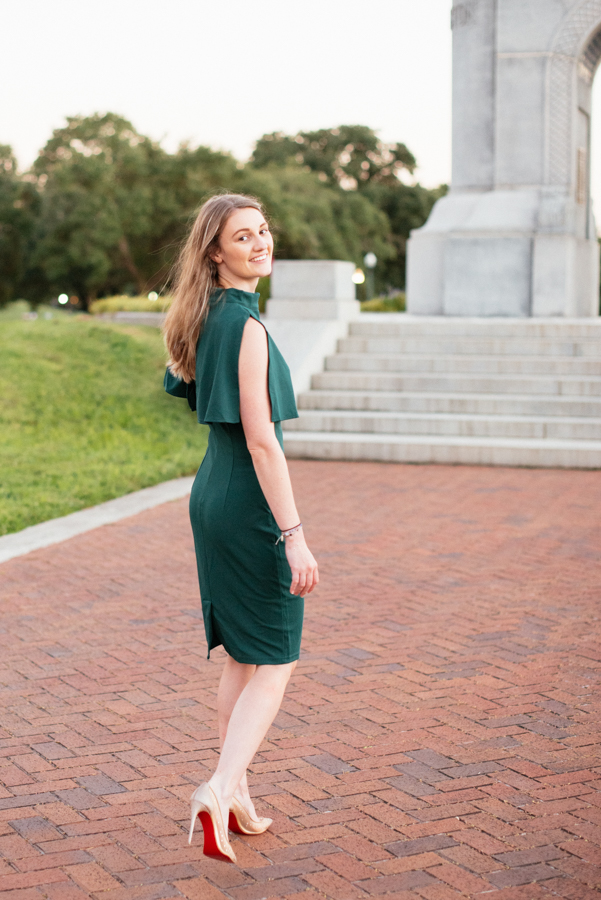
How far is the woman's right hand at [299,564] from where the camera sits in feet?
9.07

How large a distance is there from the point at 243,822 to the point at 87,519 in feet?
17.7

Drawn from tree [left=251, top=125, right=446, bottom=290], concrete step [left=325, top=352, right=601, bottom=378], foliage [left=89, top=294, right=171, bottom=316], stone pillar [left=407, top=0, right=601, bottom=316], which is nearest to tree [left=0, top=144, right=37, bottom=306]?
tree [left=251, top=125, right=446, bottom=290]

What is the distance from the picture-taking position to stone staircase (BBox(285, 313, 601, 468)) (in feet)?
36.2

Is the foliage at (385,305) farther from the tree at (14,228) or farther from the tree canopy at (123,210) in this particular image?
the tree at (14,228)

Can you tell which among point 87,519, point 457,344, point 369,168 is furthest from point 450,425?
point 369,168

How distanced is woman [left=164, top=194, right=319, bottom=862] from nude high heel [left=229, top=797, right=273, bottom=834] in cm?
9

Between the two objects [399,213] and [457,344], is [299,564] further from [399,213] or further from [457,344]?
[399,213]

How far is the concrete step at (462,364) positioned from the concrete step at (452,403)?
0.46 meters

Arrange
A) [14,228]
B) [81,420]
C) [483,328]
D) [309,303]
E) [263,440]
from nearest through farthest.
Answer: [263,440] → [81,420] → [483,328] → [309,303] → [14,228]

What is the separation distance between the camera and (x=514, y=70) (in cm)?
1584

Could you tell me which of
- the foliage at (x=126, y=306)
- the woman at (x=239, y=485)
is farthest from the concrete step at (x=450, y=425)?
the foliage at (x=126, y=306)

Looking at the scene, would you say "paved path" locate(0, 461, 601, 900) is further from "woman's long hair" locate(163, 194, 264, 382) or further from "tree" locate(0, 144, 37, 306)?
"tree" locate(0, 144, 37, 306)

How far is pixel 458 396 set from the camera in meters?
12.3

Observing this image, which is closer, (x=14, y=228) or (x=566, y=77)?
(x=566, y=77)
